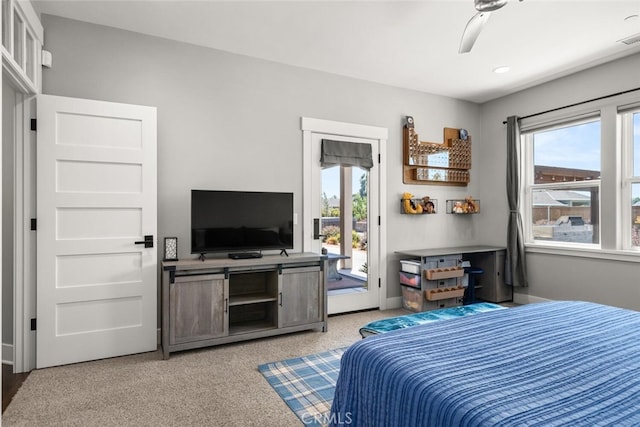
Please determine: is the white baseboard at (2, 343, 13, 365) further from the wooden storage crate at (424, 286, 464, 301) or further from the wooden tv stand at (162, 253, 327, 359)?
the wooden storage crate at (424, 286, 464, 301)

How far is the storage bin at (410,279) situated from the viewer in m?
4.11

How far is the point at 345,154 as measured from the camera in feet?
13.5

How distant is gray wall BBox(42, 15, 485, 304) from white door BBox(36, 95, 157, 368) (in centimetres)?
24

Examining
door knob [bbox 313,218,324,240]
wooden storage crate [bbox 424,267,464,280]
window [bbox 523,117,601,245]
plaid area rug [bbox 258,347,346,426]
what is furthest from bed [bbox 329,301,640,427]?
window [bbox 523,117,601,245]

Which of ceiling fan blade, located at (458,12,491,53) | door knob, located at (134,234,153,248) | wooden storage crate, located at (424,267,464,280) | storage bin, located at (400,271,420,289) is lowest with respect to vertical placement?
storage bin, located at (400,271,420,289)

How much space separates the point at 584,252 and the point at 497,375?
11.7 ft

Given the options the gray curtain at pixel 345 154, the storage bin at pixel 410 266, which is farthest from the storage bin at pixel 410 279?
the gray curtain at pixel 345 154

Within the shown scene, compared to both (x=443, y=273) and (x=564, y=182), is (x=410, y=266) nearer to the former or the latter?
(x=443, y=273)

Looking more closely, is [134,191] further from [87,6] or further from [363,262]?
[363,262]

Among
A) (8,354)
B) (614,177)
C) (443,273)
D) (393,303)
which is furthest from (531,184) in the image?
(8,354)

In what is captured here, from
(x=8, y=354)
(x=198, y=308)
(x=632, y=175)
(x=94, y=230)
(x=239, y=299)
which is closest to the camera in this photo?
(x=8, y=354)

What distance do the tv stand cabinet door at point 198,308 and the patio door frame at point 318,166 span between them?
1.13m

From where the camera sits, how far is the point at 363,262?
4266 mm

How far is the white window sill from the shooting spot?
3586 mm
